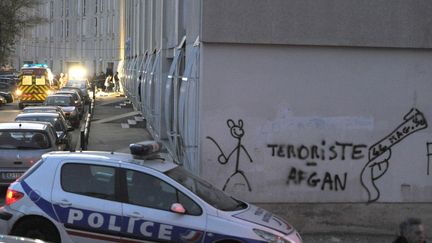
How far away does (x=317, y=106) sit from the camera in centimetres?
1017

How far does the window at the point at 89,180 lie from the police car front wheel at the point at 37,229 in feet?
1.51

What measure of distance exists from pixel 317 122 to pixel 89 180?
4.56 meters

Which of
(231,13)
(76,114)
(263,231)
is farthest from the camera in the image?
(76,114)

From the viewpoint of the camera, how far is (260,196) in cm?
1009

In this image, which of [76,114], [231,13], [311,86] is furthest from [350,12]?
[76,114]

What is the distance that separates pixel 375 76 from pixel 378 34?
2.34ft

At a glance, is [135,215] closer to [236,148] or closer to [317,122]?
[236,148]

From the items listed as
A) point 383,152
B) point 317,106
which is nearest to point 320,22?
point 317,106

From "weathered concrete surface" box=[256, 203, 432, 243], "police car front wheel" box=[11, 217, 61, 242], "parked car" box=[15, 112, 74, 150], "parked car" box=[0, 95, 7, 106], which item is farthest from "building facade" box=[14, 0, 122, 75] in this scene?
"police car front wheel" box=[11, 217, 61, 242]

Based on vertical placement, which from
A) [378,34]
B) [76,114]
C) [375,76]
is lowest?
[76,114]

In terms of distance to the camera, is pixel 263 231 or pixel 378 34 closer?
pixel 263 231

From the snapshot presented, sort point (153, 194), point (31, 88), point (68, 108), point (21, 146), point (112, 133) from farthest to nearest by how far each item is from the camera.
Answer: point (31, 88), point (68, 108), point (112, 133), point (21, 146), point (153, 194)

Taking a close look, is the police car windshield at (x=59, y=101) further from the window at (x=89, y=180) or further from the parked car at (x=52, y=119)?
the window at (x=89, y=180)

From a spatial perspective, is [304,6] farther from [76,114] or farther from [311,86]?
[76,114]
